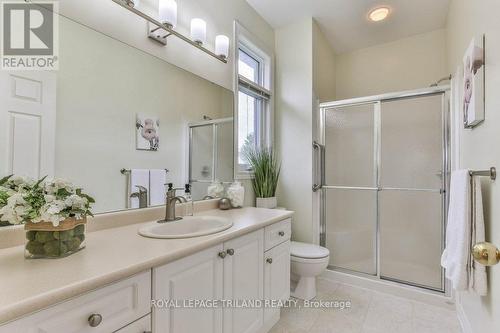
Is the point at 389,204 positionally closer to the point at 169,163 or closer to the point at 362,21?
the point at 362,21

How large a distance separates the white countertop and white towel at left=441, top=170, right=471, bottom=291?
3.83 feet

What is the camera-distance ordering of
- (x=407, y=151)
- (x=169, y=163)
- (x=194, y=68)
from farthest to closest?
(x=407, y=151)
(x=194, y=68)
(x=169, y=163)

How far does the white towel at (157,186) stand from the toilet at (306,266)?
1.22 meters

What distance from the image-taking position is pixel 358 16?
248 cm

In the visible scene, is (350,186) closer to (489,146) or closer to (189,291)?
(489,146)

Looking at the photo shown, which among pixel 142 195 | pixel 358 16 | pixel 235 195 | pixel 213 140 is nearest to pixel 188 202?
pixel 142 195

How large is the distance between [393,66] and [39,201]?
3465mm

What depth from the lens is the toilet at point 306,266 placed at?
2068 millimetres

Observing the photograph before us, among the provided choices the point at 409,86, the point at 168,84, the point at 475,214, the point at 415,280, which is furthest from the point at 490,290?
the point at 409,86

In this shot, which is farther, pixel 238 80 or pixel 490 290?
pixel 238 80

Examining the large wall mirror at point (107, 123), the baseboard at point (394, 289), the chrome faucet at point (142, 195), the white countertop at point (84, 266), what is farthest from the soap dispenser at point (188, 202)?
the baseboard at point (394, 289)

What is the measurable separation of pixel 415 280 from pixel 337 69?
8.47 ft

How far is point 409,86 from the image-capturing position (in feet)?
9.49

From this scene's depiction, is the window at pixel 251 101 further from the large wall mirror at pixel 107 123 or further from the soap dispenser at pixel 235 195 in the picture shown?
the large wall mirror at pixel 107 123
